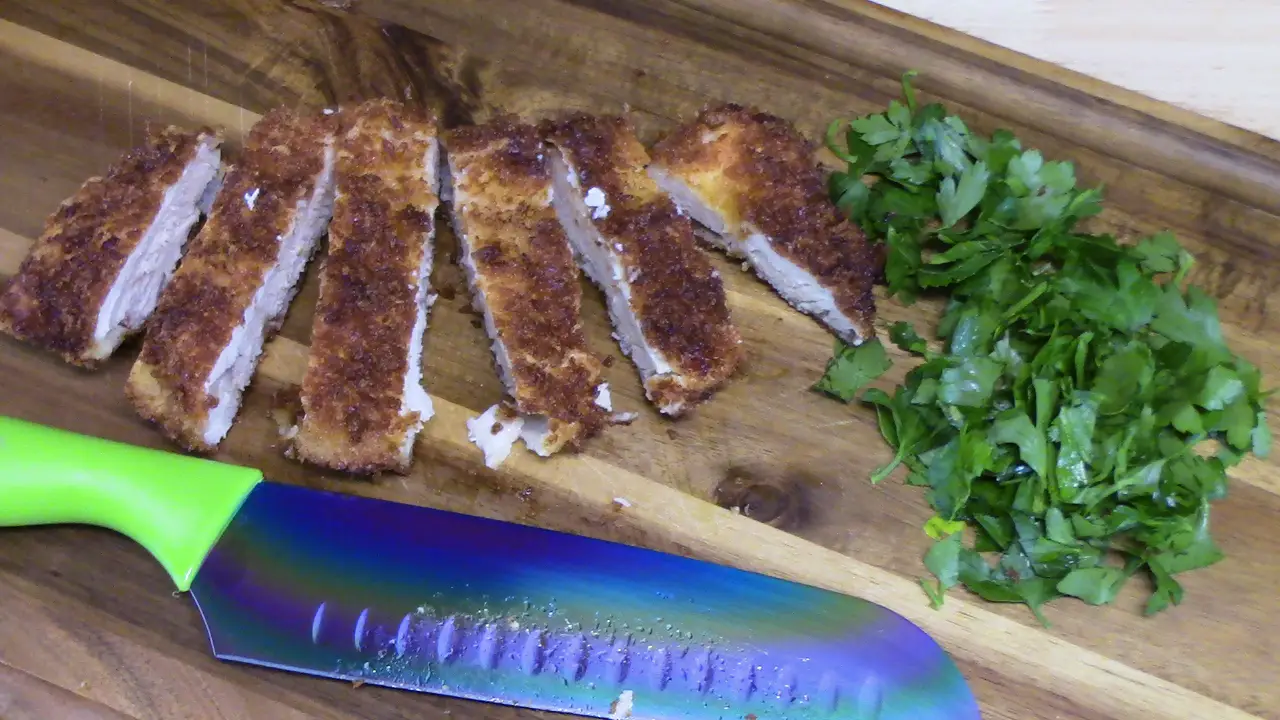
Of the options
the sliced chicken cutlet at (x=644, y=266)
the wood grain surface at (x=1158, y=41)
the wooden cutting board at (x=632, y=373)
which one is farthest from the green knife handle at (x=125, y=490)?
the wood grain surface at (x=1158, y=41)

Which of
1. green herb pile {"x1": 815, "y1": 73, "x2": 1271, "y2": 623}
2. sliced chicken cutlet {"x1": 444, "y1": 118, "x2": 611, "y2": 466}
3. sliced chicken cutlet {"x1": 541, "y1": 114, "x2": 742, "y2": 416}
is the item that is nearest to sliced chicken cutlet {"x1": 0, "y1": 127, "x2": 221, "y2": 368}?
sliced chicken cutlet {"x1": 444, "y1": 118, "x2": 611, "y2": 466}

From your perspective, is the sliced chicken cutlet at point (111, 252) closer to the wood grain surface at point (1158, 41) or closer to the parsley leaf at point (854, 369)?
the parsley leaf at point (854, 369)

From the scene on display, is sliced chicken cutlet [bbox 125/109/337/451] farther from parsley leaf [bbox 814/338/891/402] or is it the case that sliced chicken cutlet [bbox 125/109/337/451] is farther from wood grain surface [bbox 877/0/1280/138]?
wood grain surface [bbox 877/0/1280/138]

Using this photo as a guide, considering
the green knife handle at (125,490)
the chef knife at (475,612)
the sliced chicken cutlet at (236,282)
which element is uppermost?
the sliced chicken cutlet at (236,282)

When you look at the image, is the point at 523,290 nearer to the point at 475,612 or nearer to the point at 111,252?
the point at 475,612

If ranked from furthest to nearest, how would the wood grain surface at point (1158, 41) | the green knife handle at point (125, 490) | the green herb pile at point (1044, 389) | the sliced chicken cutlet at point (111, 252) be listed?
the wood grain surface at point (1158, 41) → the sliced chicken cutlet at point (111, 252) → the green herb pile at point (1044, 389) → the green knife handle at point (125, 490)

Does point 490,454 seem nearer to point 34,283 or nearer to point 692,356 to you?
point 692,356

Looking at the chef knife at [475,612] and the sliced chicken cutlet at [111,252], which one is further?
the sliced chicken cutlet at [111,252]
